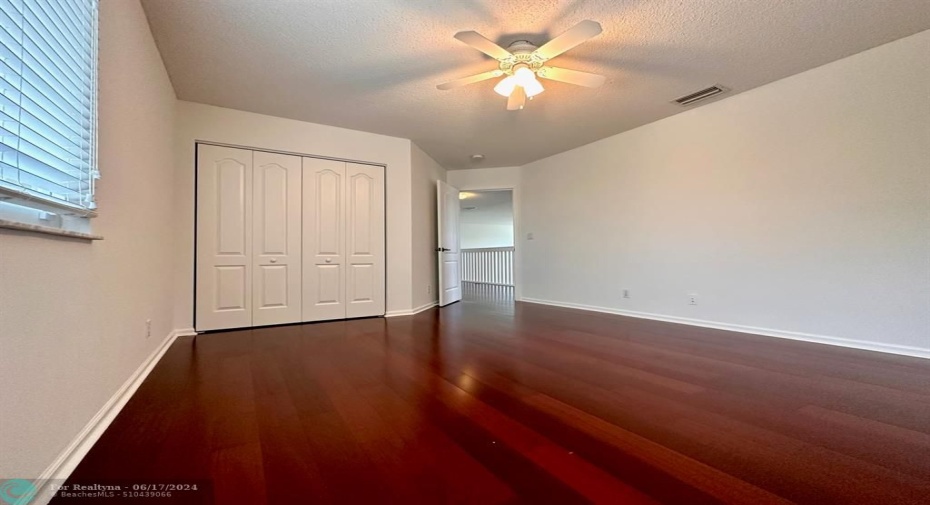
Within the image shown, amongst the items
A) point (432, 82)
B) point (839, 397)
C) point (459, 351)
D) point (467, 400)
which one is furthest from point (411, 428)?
point (432, 82)

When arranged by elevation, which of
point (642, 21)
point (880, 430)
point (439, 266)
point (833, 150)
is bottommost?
point (880, 430)

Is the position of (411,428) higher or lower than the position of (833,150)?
lower

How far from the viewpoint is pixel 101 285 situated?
1.53 meters

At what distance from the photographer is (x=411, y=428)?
148 centimetres

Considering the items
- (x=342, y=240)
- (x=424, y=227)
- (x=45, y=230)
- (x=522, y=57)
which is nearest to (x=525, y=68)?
(x=522, y=57)

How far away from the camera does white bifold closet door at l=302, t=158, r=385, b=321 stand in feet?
13.3

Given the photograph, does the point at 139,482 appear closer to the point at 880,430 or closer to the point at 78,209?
the point at 78,209

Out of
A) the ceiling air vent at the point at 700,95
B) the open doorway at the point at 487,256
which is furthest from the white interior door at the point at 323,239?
the ceiling air vent at the point at 700,95

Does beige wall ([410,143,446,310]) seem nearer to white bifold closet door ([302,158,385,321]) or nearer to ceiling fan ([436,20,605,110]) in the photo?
white bifold closet door ([302,158,385,321])

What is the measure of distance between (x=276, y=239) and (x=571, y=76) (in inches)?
132

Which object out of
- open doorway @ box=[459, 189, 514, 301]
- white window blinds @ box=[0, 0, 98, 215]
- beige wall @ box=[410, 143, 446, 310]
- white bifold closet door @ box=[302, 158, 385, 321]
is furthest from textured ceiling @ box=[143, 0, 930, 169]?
open doorway @ box=[459, 189, 514, 301]

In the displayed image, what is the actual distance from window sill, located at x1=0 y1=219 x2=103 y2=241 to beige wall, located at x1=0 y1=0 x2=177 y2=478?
3 centimetres

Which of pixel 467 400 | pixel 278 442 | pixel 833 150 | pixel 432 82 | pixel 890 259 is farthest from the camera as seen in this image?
→ pixel 432 82

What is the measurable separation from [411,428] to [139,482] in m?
0.89
